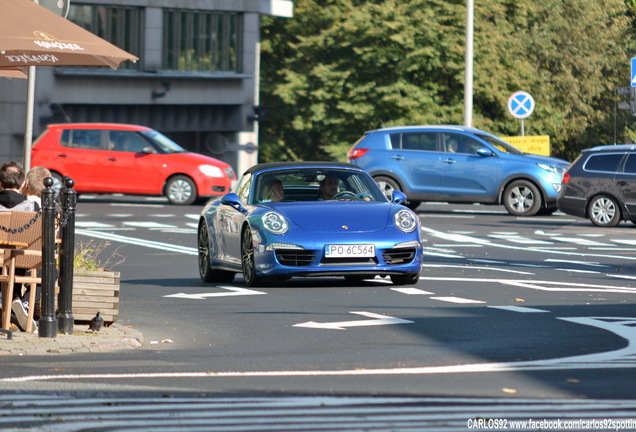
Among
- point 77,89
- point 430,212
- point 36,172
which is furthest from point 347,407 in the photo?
point 77,89

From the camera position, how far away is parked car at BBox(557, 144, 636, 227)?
1090 inches

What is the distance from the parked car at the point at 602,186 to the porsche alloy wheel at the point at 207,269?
40.0 ft

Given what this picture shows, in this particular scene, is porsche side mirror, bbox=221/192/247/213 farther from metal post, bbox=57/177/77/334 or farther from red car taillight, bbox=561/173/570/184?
red car taillight, bbox=561/173/570/184

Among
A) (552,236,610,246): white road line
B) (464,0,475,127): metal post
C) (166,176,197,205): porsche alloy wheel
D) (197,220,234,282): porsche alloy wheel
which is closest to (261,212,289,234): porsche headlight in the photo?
(197,220,234,282): porsche alloy wheel

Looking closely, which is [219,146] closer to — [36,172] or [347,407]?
[36,172]

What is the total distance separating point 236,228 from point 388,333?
508cm

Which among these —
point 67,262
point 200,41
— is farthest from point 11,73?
point 200,41

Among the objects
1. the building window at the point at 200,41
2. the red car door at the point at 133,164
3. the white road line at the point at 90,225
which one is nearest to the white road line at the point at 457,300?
the white road line at the point at 90,225

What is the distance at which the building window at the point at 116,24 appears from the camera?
53562 millimetres

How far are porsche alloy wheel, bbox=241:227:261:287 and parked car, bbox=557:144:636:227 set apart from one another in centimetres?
1318

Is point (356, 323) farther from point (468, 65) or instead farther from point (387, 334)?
point (468, 65)

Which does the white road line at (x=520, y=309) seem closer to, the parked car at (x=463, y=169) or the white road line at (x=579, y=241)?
the white road line at (x=579, y=241)

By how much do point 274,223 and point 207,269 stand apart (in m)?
1.92

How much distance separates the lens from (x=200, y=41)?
5609 cm
